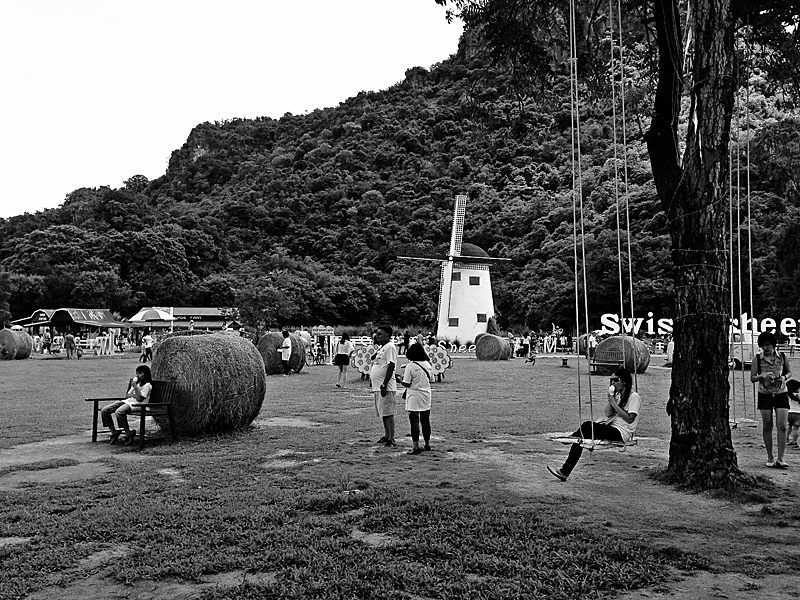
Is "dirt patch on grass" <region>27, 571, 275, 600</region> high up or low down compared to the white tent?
down

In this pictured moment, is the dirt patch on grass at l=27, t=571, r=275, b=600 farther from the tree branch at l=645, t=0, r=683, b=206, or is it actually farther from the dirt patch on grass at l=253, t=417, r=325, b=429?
the dirt patch on grass at l=253, t=417, r=325, b=429

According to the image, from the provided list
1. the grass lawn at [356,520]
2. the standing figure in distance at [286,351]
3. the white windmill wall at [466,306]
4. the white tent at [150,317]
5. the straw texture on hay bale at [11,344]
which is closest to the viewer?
the grass lawn at [356,520]

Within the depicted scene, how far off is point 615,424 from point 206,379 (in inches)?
244


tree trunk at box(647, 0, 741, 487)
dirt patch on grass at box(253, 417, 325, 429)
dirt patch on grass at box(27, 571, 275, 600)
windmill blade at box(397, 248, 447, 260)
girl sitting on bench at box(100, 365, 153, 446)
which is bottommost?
dirt patch on grass at box(27, 571, 275, 600)

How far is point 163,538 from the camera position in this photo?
571 centimetres

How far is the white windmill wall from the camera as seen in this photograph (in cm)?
5906

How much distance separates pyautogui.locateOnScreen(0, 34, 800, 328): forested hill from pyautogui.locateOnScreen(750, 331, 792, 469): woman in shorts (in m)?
37.2

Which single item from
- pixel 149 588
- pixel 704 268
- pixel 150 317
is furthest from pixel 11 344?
pixel 704 268

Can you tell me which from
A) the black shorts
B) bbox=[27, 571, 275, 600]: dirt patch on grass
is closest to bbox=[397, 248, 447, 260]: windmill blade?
the black shorts

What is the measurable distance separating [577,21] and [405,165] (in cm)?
8733

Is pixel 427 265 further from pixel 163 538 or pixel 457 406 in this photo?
pixel 163 538

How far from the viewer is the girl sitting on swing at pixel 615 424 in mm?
7840

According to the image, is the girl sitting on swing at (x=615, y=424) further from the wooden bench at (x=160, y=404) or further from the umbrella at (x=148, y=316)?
the umbrella at (x=148, y=316)

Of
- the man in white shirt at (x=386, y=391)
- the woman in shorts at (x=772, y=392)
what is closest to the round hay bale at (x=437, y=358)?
the man in white shirt at (x=386, y=391)
